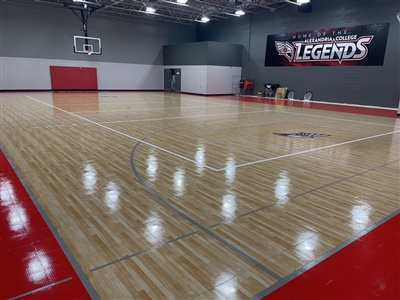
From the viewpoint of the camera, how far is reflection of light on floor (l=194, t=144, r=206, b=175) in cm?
503

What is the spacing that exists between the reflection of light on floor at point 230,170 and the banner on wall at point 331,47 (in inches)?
550

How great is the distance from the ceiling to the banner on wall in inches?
87.7

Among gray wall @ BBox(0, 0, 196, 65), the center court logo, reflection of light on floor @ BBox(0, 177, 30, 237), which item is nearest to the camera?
reflection of light on floor @ BBox(0, 177, 30, 237)

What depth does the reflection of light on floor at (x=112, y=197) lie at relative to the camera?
356 cm

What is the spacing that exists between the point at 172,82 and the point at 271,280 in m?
24.3

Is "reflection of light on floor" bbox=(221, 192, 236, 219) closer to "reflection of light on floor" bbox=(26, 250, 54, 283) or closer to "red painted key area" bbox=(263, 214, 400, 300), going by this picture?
"red painted key area" bbox=(263, 214, 400, 300)

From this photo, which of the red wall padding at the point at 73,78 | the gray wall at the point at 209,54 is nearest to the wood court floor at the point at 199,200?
the gray wall at the point at 209,54

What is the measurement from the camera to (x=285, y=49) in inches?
780

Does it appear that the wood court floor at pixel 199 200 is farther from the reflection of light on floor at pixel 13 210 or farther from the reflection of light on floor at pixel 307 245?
the reflection of light on floor at pixel 13 210

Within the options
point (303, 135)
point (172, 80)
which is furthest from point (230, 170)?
point (172, 80)

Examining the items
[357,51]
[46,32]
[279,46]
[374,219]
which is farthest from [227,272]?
[46,32]

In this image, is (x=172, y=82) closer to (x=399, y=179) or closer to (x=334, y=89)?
(x=334, y=89)

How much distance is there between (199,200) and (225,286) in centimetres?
159

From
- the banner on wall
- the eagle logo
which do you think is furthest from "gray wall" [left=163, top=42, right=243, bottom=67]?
the eagle logo
